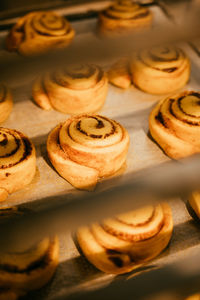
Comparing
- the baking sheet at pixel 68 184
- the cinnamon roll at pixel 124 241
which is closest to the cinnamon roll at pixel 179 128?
the baking sheet at pixel 68 184

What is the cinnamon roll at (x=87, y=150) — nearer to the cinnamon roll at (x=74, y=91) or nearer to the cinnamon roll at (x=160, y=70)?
the cinnamon roll at (x=74, y=91)

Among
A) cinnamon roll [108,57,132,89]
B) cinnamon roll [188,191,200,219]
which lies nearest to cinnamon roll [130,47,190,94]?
cinnamon roll [108,57,132,89]

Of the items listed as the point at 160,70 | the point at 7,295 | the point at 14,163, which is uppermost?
the point at 160,70

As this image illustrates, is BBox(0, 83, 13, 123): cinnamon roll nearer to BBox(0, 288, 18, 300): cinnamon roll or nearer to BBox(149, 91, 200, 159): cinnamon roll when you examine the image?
BBox(149, 91, 200, 159): cinnamon roll

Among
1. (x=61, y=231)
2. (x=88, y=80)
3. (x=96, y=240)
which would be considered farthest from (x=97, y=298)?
(x=88, y=80)

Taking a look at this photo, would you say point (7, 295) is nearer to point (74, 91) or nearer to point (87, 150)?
point (87, 150)

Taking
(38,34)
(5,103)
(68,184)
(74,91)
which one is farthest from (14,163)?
(38,34)
